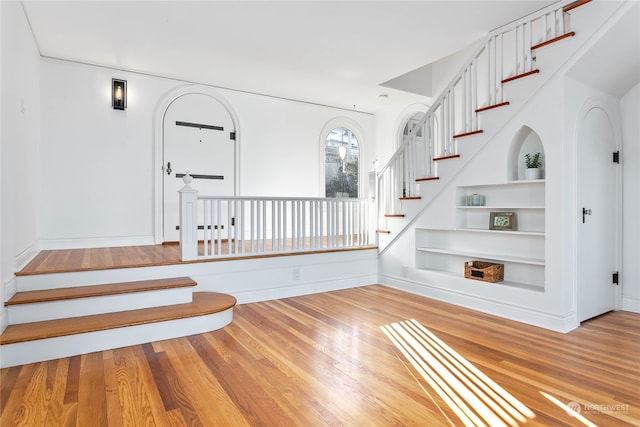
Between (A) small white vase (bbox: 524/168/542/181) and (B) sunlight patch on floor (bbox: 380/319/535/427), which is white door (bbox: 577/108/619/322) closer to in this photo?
(A) small white vase (bbox: 524/168/542/181)

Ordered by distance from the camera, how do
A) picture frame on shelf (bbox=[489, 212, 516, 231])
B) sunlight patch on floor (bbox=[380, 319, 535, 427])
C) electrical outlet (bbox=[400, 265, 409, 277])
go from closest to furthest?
1. sunlight patch on floor (bbox=[380, 319, 535, 427])
2. picture frame on shelf (bbox=[489, 212, 516, 231])
3. electrical outlet (bbox=[400, 265, 409, 277])

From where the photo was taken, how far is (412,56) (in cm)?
439

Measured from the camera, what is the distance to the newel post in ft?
12.4

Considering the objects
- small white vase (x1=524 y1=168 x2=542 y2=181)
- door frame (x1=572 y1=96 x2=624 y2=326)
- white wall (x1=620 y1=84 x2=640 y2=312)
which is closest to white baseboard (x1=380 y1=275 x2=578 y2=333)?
door frame (x1=572 y1=96 x2=624 y2=326)

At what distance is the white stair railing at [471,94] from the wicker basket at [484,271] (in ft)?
3.73

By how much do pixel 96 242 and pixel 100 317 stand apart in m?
2.11

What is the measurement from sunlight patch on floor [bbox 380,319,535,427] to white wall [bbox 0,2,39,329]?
117 inches

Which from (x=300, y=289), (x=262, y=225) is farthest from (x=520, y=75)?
(x=262, y=225)

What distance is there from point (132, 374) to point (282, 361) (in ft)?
3.17

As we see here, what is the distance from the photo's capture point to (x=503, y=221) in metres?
3.84

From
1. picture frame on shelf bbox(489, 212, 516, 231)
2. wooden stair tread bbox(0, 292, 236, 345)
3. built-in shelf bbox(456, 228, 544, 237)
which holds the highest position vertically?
picture frame on shelf bbox(489, 212, 516, 231)

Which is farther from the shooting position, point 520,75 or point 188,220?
point 188,220

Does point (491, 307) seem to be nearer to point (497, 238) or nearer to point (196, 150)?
point (497, 238)

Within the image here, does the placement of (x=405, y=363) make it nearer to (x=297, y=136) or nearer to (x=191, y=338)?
(x=191, y=338)
